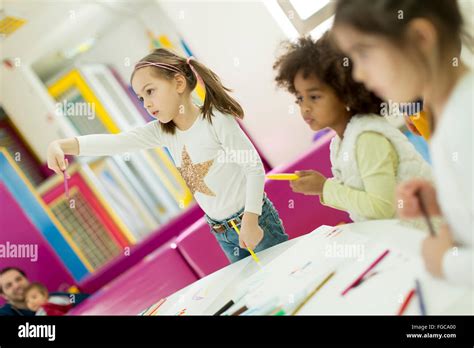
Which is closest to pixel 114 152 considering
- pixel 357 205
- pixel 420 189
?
pixel 357 205

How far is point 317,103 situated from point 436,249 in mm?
395

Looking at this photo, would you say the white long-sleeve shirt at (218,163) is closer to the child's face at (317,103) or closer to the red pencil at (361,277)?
the child's face at (317,103)

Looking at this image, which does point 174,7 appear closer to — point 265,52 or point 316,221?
point 265,52

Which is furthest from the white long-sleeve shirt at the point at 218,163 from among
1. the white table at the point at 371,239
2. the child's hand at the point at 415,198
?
the child's hand at the point at 415,198

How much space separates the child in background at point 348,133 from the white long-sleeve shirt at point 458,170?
97mm

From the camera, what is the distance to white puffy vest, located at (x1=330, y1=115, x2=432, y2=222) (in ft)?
3.24

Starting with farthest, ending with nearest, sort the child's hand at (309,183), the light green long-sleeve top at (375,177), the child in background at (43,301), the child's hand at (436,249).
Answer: the child in background at (43,301), the child's hand at (309,183), the light green long-sleeve top at (375,177), the child's hand at (436,249)

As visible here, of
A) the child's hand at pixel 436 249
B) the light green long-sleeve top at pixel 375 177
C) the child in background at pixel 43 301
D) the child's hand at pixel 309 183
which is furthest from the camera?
the child in background at pixel 43 301

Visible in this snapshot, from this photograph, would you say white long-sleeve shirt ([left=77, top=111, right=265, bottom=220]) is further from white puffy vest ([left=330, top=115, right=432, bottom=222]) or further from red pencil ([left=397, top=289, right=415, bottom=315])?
red pencil ([left=397, top=289, right=415, bottom=315])

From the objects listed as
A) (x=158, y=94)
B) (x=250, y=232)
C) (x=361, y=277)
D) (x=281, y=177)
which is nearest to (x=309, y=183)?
(x=281, y=177)

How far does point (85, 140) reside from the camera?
120 centimetres

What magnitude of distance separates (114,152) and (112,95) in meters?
0.14

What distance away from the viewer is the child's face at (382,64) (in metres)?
0.89

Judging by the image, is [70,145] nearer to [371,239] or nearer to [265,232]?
[265,232]
